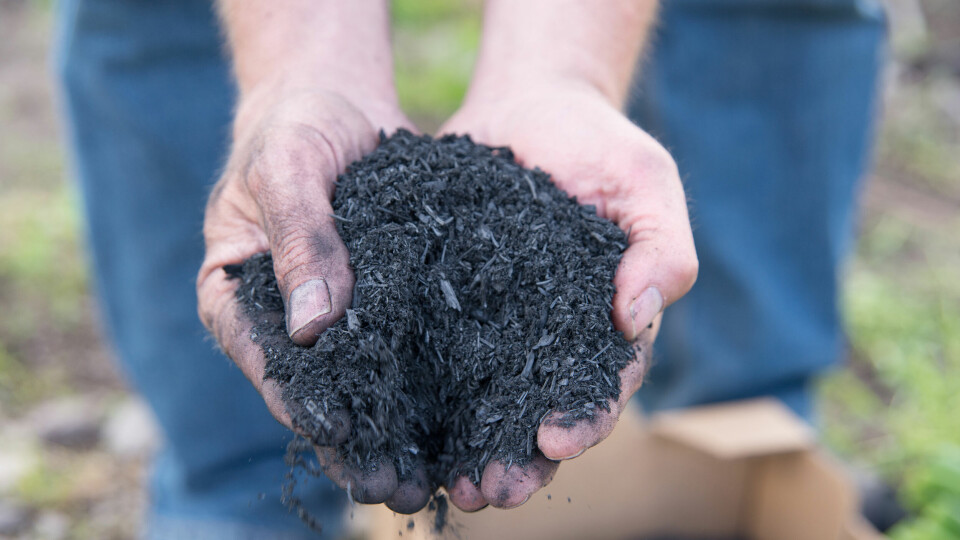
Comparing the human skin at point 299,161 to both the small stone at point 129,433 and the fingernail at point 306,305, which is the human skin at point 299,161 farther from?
the small stone at point 129,433

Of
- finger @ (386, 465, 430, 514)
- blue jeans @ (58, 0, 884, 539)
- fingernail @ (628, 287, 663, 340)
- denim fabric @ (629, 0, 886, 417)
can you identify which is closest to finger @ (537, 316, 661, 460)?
fingernail @ (628, 287, 663, 340)

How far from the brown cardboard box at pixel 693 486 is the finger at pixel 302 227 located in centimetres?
117

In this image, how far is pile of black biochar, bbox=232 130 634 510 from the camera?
1.21 meters

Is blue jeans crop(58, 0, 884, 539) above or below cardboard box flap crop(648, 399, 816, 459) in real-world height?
above

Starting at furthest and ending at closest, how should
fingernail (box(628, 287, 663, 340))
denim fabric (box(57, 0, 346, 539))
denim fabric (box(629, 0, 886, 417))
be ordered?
denim fabric (box(629, 0, 886, 417)), denim fabric (box(57, 0, 346, 539)), fingernail (box(628, 287, 663, 340))

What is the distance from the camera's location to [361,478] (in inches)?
46.3

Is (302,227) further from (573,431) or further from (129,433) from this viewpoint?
(129,433)

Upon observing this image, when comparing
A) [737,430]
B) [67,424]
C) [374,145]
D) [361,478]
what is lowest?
[67,424]

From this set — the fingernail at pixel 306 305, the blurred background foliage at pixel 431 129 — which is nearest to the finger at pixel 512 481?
the fingernail at pixel 306 305

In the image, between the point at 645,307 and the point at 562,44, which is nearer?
the point at 645,307

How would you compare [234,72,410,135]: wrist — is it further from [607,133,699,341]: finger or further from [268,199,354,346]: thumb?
[607,133,699,341]: finger

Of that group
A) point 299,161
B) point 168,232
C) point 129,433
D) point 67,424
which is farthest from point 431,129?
point 299,161

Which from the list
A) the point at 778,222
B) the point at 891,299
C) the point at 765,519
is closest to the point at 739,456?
the point at 765,519

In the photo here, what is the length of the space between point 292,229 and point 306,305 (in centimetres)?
Answer: 15
